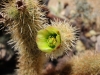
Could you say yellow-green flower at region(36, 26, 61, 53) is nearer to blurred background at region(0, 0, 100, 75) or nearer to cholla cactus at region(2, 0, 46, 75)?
cholla cactus at region(2, 0, 46, 75)

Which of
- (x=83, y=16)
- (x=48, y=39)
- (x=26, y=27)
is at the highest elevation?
(x=26, y=27)

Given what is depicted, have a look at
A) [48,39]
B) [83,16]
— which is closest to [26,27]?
[48,39]

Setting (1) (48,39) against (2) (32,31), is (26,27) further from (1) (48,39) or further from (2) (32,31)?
(1) (48,39)

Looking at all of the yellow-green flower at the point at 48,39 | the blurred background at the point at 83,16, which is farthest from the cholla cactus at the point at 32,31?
the blurred background at the point at 83,16

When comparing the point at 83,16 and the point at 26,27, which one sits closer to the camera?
the point at 26,27

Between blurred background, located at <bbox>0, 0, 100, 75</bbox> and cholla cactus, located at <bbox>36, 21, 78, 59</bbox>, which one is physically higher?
cholla cactus, located at <bbox>36, 21, 78, 59</bbox>

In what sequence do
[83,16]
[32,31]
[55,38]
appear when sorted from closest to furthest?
[55,38], [32,31], [83,16]

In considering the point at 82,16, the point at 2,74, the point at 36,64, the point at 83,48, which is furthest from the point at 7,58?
the point at 82,16

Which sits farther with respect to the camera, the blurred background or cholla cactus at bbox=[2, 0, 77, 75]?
the blurred background

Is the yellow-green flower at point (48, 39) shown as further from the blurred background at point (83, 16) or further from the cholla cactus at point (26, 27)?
the blurred background at point (83, 16)

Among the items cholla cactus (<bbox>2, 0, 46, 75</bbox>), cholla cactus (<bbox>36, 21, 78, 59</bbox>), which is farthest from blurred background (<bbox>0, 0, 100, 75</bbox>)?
cholla cactus (<bbox>36, 21, 78, 59</bbox>)
